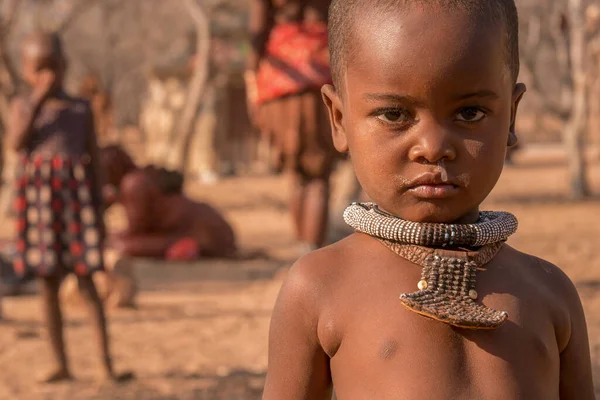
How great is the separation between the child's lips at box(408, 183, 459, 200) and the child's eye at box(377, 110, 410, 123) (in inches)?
4.3

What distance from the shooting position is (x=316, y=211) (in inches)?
217

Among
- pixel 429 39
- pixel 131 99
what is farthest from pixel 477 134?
pixel 131 99

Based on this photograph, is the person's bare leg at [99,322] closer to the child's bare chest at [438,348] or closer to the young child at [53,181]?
the young child at [53,181]

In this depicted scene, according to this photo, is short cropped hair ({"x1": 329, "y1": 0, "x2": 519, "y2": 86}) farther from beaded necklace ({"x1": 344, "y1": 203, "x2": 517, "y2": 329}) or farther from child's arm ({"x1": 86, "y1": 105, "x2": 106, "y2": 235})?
child's arm ({"x1": 86, "y1": 105, "x2": 106, "y2": 235})

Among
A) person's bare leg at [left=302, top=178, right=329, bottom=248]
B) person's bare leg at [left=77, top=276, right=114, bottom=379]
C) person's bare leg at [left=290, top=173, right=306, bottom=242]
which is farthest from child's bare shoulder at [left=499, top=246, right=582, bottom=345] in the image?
person's bare leg at [left=290, top=173, right=306, bottom=242]

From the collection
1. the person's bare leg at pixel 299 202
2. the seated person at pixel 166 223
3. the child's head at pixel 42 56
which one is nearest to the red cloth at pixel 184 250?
the seated person at pixel 166 223

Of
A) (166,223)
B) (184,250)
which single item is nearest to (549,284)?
(184,250)

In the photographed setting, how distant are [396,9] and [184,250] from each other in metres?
7.31

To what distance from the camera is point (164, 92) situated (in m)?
19.4

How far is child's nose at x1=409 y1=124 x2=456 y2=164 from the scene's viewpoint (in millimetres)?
1423

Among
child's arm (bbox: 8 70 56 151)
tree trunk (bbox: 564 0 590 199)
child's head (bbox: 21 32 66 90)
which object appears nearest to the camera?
child's arm (bbox: 8 70 56 151)

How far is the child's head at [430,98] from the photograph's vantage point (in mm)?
1425

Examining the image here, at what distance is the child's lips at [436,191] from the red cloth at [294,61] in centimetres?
368

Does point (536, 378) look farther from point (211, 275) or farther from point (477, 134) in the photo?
point (211, 275)
